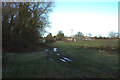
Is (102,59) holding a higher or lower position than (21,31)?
lower

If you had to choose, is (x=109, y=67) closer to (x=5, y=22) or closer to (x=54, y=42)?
(x=54, y=42)

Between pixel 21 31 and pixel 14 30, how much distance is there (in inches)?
5.5

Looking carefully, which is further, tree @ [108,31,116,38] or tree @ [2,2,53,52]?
tree @ [108,31,116,38]

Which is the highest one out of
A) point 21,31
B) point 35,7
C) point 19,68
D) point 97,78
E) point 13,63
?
point 35,7

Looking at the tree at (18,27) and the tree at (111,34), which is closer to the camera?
the tree at (18,27)

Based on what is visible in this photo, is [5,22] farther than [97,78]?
No

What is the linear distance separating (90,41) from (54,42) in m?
1.65

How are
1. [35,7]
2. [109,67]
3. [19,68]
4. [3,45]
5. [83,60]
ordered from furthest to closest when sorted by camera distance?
1. [83,60]
2. [109,67]
3. [19,68]
4. [35,7]
5. [3,45]

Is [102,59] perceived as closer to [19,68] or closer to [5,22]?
[19,68]

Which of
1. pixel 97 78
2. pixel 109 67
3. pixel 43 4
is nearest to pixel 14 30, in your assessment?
pixel 43 4

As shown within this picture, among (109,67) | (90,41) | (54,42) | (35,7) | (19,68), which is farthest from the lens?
(109,67)

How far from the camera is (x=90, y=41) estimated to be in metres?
3.53

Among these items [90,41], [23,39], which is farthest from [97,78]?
[23,39]

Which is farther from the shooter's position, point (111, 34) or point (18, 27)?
point (111, 34)
